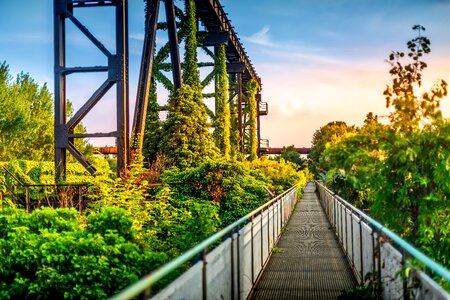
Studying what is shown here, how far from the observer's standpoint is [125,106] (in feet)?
59.0

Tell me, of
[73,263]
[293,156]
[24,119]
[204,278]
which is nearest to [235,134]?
[24,119]

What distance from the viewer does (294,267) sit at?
11094mm

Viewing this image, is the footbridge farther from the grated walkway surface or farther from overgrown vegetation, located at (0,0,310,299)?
overgrown vegetation, located at (0,0,310,299)

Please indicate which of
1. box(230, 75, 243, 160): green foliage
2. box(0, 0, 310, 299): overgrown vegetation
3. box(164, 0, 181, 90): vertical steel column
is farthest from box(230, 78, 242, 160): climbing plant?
box(164, 0, 181, 90): vertical steel column

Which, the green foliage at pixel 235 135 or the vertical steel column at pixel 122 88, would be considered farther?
the green foliage at pixel 235 135

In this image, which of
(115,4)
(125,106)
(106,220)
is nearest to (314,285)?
(106,220)

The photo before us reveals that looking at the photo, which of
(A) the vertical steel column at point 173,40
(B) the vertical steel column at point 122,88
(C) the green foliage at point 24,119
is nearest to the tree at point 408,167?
(B) the vertical steel column at point 122,88

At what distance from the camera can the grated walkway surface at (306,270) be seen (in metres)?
8.86

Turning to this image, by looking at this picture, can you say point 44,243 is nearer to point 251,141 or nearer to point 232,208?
point 232,208

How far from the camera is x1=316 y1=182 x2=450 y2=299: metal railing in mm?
4230

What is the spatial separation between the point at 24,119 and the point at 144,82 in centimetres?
2243

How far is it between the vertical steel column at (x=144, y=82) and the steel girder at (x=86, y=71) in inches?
66.8

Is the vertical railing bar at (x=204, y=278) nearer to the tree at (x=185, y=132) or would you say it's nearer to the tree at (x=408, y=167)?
the tree at (x=408, y=167)

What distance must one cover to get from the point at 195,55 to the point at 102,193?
14773mm
